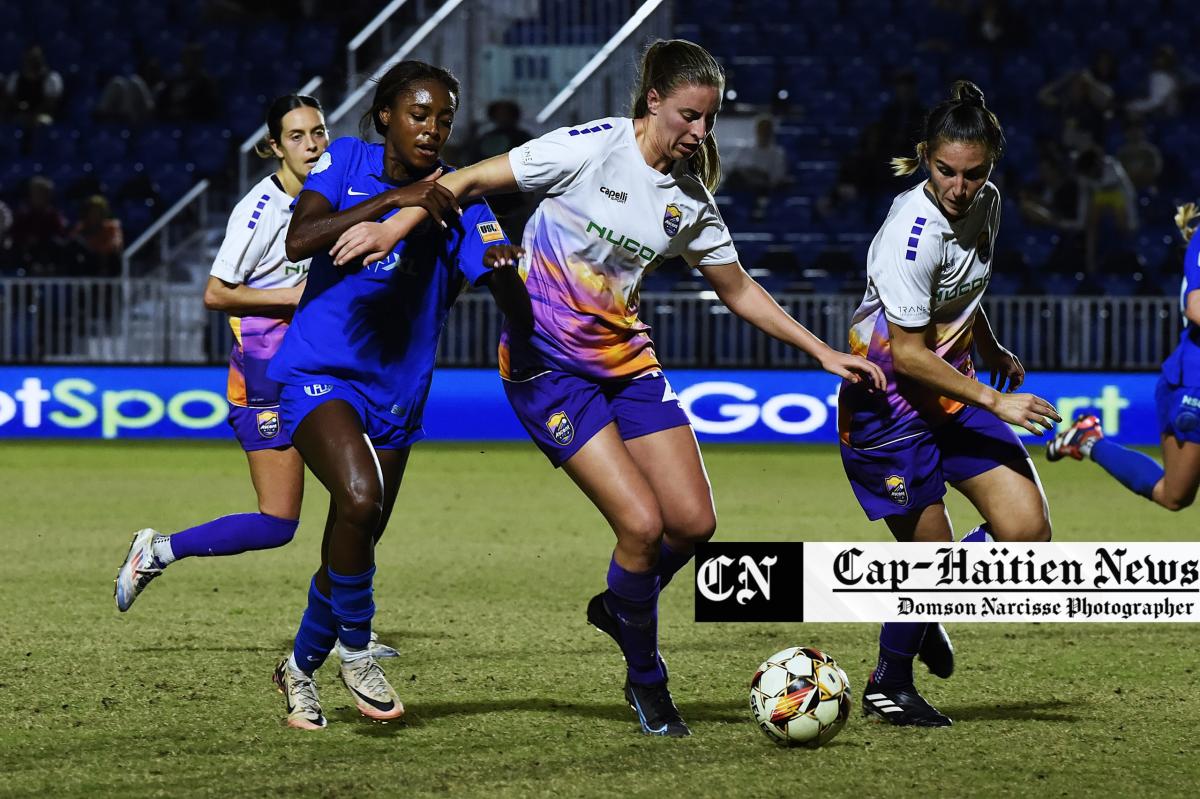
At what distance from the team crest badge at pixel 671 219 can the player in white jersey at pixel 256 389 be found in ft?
6.52

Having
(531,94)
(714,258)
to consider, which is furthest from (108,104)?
(714,258)

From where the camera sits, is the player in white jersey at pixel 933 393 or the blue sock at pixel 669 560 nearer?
the player in white jersey at pixel 933 393

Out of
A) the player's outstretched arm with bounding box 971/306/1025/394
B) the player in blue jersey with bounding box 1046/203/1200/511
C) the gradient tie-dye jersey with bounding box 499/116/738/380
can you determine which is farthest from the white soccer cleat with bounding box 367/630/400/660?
the player in blue jersey with bounding box 1046/203/1200/511

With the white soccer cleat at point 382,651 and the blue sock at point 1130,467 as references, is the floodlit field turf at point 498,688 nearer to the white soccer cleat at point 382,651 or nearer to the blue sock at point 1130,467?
the white soccer cleat at point 382,651

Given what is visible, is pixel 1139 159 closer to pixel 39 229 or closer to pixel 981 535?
pixel 39 229

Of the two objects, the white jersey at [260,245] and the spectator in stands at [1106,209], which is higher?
the spectator in stands at [1106,209]

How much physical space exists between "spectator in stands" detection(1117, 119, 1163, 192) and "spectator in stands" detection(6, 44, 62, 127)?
1290 centimetres

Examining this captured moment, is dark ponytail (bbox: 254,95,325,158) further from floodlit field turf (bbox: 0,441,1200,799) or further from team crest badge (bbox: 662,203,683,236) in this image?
team crest badge (bbox: 662,203,683,236)

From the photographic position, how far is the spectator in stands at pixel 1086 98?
2006 cm

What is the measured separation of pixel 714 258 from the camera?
19.4ft

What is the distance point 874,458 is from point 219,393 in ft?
37.9

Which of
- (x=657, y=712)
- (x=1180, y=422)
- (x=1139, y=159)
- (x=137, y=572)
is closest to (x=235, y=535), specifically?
(x=137, y=572)

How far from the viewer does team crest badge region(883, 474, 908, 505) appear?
19.1 ft

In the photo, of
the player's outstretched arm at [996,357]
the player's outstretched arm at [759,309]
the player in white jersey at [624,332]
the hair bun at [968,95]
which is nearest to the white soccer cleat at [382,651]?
the player in white jersey at [624,332]
